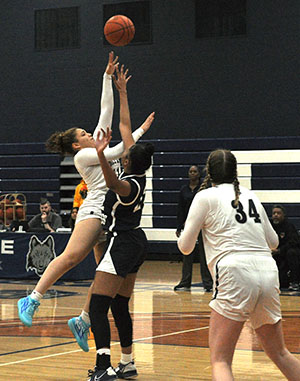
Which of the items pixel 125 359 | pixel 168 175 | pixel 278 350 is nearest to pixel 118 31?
pixel 125 359

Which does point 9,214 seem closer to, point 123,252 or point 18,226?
point 18,226

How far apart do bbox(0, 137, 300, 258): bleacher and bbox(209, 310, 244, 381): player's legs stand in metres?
11.4

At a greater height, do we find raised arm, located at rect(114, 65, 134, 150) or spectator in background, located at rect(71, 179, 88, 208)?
raised arm, located at rect(114, 65, 134, 150)

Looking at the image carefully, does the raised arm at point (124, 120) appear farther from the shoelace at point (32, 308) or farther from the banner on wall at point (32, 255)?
the banner on wall at point (32, 255)

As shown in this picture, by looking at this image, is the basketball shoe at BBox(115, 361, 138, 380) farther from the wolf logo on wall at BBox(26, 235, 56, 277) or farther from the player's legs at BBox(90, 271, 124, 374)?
the wolf logo on wall at BBox(26, 235, 56, 277)

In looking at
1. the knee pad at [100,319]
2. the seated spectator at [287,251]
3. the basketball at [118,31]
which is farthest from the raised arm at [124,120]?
the seated spectator at [287,251]

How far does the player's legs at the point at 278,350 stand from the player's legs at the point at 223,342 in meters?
0.17

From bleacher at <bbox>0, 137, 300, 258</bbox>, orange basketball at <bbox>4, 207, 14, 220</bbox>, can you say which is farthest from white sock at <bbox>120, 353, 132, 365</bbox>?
bleacher at <bbox>0, 137, 300, 258</bbox>

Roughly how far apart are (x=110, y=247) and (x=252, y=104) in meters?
10.7

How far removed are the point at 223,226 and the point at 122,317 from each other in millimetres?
1699

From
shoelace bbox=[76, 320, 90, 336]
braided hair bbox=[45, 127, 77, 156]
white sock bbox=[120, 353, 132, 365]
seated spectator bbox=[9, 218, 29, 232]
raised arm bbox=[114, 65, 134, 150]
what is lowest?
seated spectator bbox=[9, 218, 29, 232]

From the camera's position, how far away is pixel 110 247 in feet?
17.1

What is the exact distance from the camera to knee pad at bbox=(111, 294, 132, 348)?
17.9ft

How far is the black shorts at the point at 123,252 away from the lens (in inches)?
203
